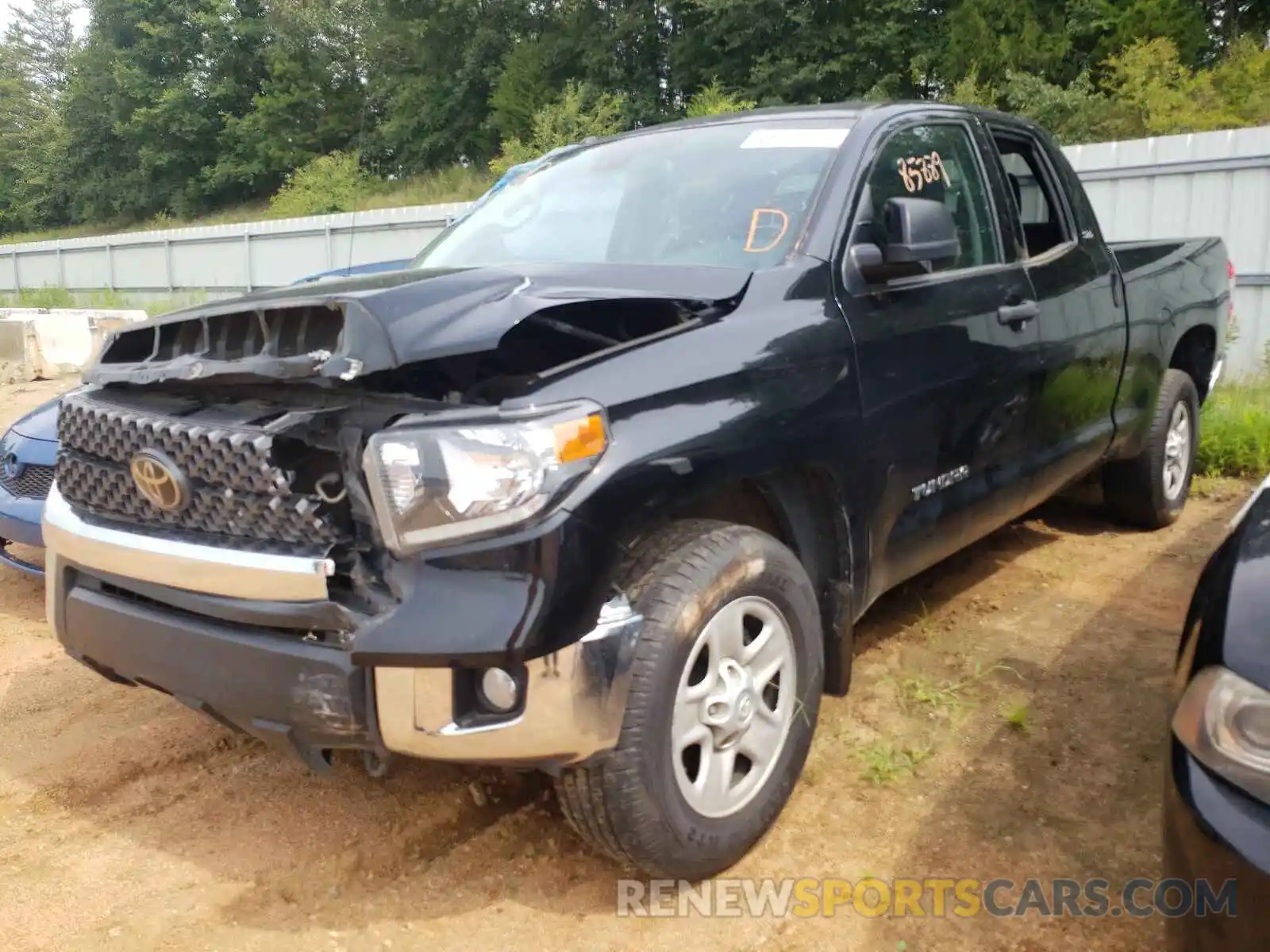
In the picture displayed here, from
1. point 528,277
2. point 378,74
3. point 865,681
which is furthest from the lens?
point 378,74

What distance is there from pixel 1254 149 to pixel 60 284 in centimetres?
2497

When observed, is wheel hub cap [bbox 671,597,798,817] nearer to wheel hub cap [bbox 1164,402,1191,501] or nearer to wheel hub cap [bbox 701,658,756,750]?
wheel hub cap [bbox 701,658,756,750]

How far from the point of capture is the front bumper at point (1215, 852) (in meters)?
1.44

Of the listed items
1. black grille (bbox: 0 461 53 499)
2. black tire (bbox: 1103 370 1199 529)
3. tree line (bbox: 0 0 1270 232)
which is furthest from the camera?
tree line (bbox: 0 0 1270 232)

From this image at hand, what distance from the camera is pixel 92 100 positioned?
4903cm

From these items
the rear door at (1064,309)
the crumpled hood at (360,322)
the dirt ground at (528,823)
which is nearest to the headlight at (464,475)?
the crumpled hood at (360,322)

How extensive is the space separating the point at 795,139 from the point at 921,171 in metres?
0.47

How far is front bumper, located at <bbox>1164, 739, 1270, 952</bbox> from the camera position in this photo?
1437 mm

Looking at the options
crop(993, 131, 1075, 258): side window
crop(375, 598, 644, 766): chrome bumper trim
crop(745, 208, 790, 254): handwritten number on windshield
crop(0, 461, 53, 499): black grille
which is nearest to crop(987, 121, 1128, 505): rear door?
crop(993, 131, 1075, 258): side window

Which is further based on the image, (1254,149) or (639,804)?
(1254,149)

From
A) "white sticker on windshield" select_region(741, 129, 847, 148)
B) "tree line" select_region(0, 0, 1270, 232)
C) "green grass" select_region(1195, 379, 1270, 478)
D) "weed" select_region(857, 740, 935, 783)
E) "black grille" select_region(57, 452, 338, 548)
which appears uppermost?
"tree line" select_region(0, 0, 1270, 232)

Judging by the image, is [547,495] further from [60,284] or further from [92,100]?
[92,100]

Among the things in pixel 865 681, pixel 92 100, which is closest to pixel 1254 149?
pixel 865 681

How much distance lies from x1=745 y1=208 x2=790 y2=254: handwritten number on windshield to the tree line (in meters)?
3.86
